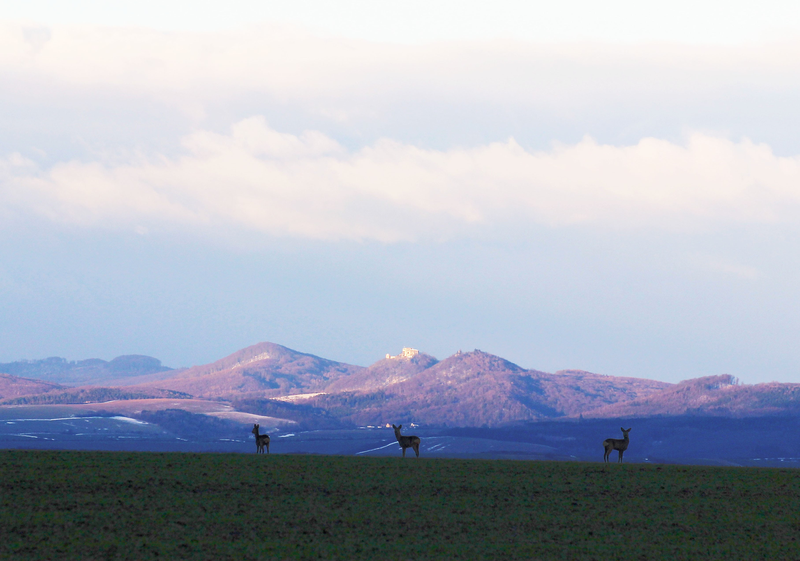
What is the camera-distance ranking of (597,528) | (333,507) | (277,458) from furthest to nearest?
1. (277,458)
2. (333,507)
3. (597,528)

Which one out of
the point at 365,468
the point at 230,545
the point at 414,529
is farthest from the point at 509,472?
the point at 230,545

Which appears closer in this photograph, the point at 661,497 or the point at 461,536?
the point at 461,536

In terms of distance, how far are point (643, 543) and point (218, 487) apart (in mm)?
19565

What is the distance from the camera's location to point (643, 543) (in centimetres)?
3300

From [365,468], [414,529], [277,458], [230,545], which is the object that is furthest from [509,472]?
[230,545]

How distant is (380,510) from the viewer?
3834cm

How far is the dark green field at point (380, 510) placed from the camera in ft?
102

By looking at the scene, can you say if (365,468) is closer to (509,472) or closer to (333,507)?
(509,472)

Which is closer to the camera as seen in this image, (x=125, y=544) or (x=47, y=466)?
(x=125, y=544)

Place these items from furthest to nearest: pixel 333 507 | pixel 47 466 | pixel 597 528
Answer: pixel 47 466
pixel 333 507
pixel 597 528

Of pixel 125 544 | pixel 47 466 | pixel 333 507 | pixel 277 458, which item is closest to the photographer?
pixel 125 544

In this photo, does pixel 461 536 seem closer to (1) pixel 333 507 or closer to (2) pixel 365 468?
(1) pixel 333 507

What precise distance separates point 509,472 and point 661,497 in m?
10.1

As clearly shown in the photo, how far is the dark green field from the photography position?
31.1m
